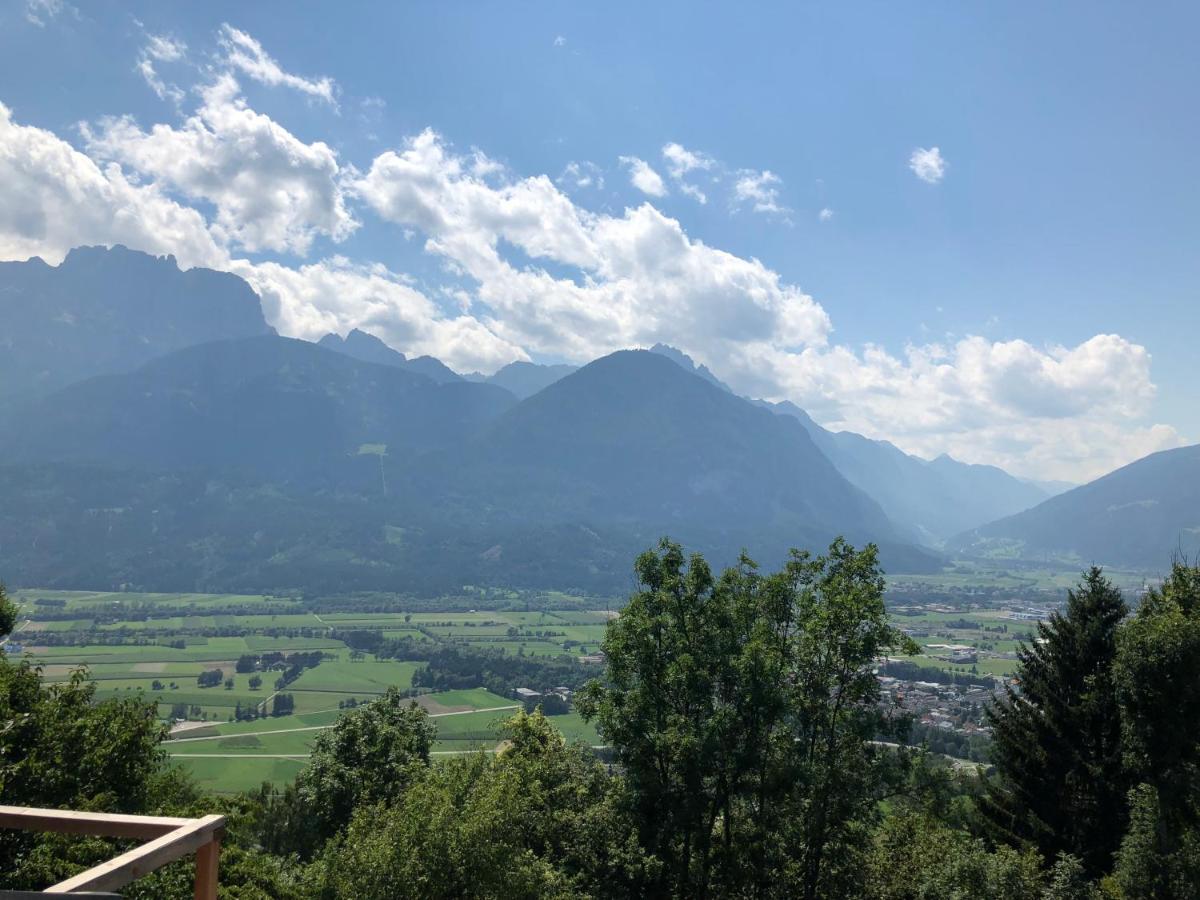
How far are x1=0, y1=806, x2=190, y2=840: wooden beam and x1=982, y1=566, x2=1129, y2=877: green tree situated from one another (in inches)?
991

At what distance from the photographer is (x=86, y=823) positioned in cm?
359

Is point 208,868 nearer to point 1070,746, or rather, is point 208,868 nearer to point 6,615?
Result: point 6,615

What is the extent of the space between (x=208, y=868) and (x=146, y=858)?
0.82 meters

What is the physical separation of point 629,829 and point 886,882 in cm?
798

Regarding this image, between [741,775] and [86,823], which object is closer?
[86,823]

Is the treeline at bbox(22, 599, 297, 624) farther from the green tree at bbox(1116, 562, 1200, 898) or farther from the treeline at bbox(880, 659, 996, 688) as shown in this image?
the green tree at bbox(1116, 562, 1200, 898)

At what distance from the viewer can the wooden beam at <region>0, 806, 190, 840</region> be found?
3.61 meters

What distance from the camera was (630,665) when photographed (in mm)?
18094

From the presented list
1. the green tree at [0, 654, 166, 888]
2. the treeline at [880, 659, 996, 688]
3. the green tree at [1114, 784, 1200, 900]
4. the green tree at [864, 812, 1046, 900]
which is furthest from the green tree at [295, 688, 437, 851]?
the treeline at [880, 659, 996, 688]

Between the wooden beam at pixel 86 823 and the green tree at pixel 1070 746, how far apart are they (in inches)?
991

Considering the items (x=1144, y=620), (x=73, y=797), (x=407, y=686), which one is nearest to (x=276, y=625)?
(x=407, y=686)

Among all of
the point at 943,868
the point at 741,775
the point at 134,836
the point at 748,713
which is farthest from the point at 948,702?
the point at 134,836

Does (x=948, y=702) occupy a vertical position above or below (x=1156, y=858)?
below

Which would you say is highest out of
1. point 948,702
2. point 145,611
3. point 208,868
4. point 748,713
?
point 208,868
